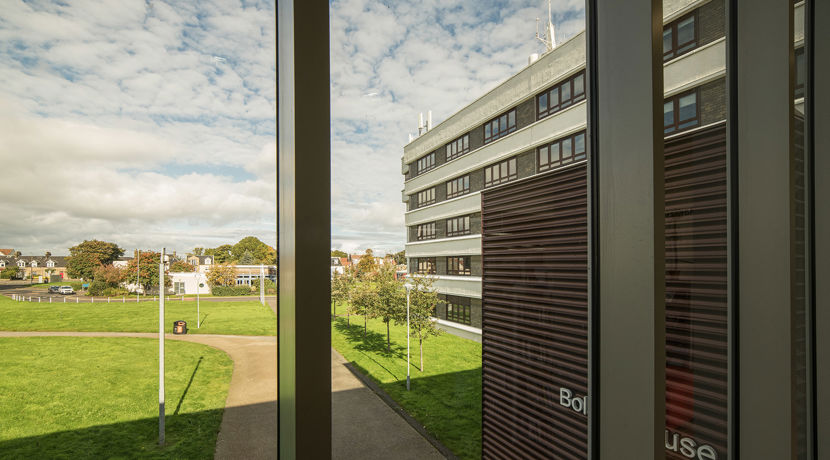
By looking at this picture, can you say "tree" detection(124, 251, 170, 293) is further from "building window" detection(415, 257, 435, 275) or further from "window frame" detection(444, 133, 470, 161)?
"window frame" detection(444, 133, 470, 161)

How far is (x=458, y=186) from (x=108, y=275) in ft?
4.64

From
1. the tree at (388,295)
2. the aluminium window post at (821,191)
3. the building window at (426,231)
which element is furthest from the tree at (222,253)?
the aluminium window post at (821,191)

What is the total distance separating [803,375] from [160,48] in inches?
79.6

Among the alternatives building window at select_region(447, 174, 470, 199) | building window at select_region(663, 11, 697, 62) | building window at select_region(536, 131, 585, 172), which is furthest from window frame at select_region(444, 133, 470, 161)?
building window at select_region(663, 11, 697, 62)

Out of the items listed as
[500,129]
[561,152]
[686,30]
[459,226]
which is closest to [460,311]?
[459,226]

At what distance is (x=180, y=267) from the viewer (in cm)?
89

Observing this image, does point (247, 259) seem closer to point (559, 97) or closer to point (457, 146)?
point (559, 97)

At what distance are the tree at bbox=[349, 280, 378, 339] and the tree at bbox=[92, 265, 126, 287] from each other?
0.59m

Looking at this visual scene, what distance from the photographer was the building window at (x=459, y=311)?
2.18m

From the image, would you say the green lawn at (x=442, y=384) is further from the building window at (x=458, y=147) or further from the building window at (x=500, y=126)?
the building window at (x=500, y=126)

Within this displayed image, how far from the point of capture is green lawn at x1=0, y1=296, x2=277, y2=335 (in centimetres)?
83

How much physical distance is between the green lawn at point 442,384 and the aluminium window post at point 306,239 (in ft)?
5.30

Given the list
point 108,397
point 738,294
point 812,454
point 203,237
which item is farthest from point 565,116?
point 108,397

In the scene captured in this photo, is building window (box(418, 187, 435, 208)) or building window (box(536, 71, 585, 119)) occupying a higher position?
building window (box(536, 71, 585, 119))
